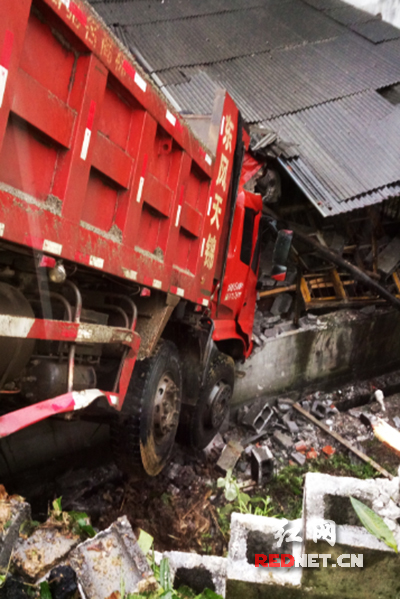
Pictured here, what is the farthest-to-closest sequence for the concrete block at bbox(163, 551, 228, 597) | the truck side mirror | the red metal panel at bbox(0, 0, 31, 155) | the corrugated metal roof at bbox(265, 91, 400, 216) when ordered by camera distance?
the corrugated metal roof at bbox(265, 91, 400, 216)
the truck side mirror
the concrete block at bbox(163, 551, 228, 597)
the red metal panel at bbox(0, 0, 31, 155)

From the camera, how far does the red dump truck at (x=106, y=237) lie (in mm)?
1729

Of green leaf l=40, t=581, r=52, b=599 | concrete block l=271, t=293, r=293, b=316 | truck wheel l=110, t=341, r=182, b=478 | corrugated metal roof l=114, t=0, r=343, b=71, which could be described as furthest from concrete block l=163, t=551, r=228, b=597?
A: corrugated metal roof l=114, t=0, r=343, b=71

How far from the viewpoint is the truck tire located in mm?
4051

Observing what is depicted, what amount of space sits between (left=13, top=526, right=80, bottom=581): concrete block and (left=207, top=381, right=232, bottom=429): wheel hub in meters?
1.98

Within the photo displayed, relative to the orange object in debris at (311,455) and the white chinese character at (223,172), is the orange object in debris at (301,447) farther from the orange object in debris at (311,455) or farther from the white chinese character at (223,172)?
the white chinese character at (223,172)

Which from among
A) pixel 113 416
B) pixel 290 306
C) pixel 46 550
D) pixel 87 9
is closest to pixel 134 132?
pixel 87 9

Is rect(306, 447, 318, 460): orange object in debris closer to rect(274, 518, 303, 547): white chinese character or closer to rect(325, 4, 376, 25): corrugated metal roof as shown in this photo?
rect(274, 518, 303, 547): white chinese character

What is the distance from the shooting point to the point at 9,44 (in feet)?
4.91

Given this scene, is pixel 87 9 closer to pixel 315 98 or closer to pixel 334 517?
pixel 334 517

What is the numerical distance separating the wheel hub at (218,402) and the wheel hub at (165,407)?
2.36 feet

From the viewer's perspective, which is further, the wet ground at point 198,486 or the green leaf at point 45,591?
the wet ground at point 198,486

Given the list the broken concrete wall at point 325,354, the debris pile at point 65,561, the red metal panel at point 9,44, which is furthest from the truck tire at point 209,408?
the red metal panel at point 9,44

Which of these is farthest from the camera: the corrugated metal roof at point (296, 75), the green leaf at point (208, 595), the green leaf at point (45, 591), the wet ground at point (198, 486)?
the corrugated metal roof at point (296, 75)

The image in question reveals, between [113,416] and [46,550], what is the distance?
893mm
